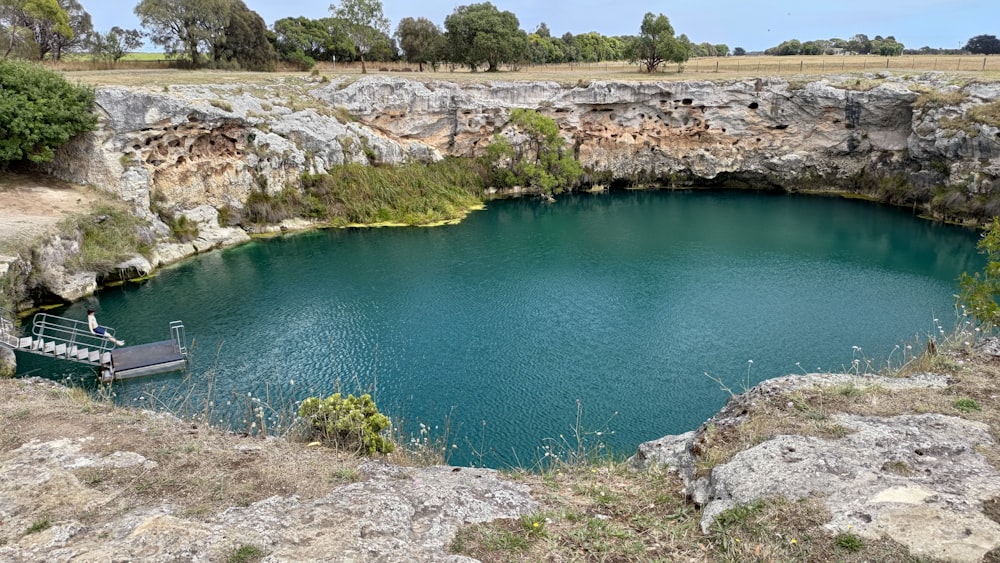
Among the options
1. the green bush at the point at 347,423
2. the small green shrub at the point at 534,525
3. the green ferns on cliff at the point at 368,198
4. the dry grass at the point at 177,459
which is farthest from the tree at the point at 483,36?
the small green shrub at the point at 534,525

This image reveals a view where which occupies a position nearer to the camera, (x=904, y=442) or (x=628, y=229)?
(x=904, y=442)

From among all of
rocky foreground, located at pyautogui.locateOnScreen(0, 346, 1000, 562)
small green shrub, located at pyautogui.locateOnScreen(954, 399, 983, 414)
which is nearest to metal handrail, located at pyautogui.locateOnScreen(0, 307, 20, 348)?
rocky foreground, located at pyautogui.locateOnScreen(0, 346, 1000, 562)

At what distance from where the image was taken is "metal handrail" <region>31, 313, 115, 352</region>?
2464 cm

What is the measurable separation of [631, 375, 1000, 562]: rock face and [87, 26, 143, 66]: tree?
67.8 meters

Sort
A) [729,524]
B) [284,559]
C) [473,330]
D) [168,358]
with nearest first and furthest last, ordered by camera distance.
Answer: [284,559]
[729,524]
[168,358]
[473,330]

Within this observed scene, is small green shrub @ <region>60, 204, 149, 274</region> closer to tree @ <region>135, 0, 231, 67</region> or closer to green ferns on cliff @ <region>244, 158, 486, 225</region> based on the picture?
green ferns on cliff @ <region>244, 158, 486, 225</region>

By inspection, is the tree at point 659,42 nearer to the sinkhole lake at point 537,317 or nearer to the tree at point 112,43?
the sinkhole lake at point 537,317

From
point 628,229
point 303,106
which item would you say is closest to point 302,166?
point 303,106

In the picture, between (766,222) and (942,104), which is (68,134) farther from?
(942,104)

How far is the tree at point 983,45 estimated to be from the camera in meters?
87.8

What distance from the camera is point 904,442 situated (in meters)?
10.4

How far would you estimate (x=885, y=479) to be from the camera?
930 cm

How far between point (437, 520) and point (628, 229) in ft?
133

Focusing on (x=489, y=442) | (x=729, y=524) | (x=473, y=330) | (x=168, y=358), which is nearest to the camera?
(x=729, y=524)
